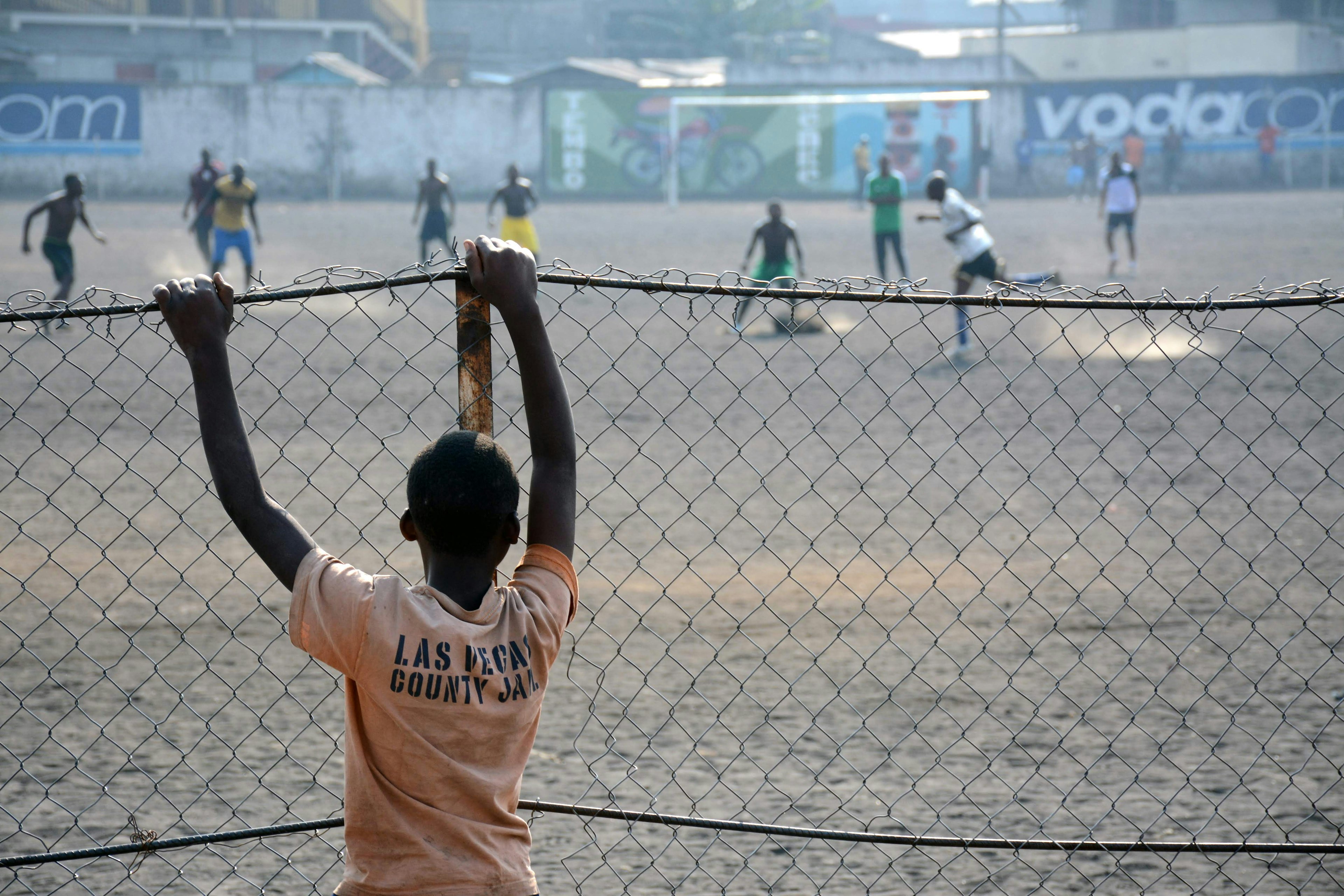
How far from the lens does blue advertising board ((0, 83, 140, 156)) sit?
36344 millimetres

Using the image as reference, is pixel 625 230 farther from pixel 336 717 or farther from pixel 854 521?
pixel 336 717

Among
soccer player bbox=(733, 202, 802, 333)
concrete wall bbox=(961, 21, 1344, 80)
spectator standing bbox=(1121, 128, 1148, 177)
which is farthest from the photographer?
concrete wall bbox=(961, 21, 1344, 80)

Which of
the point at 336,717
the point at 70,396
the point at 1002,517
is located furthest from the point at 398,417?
the point at 336,717

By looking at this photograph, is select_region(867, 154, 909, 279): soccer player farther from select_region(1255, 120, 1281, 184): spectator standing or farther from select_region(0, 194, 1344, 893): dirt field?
select_region(1255, 120, 1281, 184): spectator standing

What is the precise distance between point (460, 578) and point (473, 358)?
79 centimetres

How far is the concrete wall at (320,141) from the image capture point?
123ft

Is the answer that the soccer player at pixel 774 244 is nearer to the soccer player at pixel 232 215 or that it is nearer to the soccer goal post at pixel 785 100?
the soccer player at pixel 232 215

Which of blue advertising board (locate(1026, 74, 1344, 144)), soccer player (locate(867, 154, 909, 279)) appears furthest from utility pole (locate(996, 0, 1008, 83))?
soccer player (locate(867, 154, 909, 279))

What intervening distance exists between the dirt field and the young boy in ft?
3.44

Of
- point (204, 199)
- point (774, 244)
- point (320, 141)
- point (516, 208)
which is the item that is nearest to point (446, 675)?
point (774, 244)

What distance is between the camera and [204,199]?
19453mm

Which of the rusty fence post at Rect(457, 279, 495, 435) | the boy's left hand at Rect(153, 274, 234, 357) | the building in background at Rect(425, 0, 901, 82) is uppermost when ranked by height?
the building in background at Rect(425, 0, 901, 82)

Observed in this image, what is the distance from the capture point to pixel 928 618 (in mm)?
6078

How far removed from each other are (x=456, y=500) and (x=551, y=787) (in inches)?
98.6
